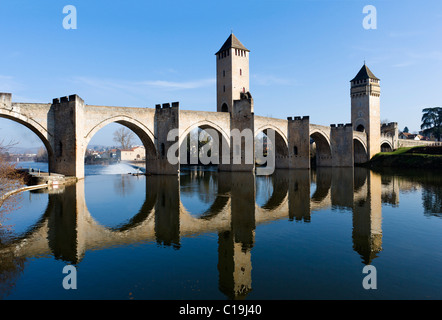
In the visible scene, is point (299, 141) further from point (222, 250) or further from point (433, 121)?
point (433, 121)

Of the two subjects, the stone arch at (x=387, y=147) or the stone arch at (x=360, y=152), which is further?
the stone arch at (x=387, y=147)

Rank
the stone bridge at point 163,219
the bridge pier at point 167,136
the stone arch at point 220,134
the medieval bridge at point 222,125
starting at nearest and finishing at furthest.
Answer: the stone bridge at point 163,219, the medieval bridge at point 222,125, the bridge pier at point 167,136, the stone arch at point 220,134

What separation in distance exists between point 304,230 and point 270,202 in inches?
190

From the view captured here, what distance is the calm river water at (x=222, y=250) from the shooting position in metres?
5.00

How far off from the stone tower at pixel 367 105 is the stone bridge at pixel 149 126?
647 inches

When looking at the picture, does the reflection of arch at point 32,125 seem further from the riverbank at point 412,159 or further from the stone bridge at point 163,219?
the riverbank at point 412,159

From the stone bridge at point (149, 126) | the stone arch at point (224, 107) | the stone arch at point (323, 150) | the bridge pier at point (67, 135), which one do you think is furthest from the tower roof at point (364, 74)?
the bridge pier at point (67, 135)

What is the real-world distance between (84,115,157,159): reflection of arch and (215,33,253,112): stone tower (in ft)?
36.5

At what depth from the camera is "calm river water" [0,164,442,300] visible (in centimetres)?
500

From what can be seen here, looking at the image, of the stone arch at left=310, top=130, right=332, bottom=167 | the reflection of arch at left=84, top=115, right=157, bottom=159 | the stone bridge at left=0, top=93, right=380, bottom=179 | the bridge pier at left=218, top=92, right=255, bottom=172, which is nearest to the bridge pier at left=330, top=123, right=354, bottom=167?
the stone arch at left=310, top=130, right=332, bottom=167

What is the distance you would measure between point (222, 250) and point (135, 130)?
73.6 feet

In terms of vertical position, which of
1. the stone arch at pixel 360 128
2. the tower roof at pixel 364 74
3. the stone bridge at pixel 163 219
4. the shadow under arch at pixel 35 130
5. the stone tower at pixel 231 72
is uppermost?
the tower roof at pixel 364 74

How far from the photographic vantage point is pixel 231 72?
1347 inches

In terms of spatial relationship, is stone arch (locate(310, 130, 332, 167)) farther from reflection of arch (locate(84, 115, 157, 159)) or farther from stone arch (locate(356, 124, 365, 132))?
reflection of arch (locate(84, 115, 157, 159))
